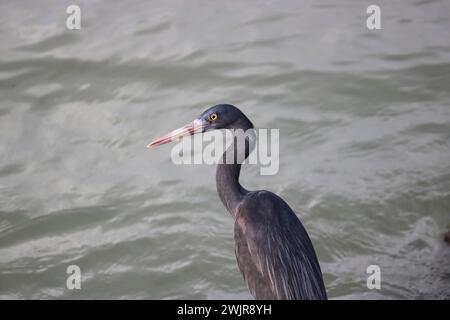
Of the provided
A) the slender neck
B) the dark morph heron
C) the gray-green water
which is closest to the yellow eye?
the slender neck

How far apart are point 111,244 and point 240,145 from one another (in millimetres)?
2184

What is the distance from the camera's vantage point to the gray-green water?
24.7 ft

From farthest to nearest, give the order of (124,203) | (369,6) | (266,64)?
(369,6)
(266,64)
(124,203)

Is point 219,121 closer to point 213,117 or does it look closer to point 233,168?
point 213,117

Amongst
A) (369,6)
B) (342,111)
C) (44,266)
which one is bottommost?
(44,266)

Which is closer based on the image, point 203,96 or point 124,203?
point 124,203

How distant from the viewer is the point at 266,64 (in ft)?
34.2

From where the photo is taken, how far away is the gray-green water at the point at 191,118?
7.52 meters

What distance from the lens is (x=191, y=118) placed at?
946 cm

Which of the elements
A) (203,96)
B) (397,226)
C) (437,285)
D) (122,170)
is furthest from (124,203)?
(437,285)

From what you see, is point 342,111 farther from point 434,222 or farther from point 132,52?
point 132,52

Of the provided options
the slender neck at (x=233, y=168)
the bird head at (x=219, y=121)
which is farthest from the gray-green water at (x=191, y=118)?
the bird head at (x=219, y=121)

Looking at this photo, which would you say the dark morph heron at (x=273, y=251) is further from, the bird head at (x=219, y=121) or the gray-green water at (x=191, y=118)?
the gray-green water at (x=191, y=118)

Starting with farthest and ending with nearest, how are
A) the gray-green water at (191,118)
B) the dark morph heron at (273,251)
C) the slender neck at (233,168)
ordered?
the gray-green water at (191,118), the slender neck at (233,168), the dark morph heron at (273,251)
